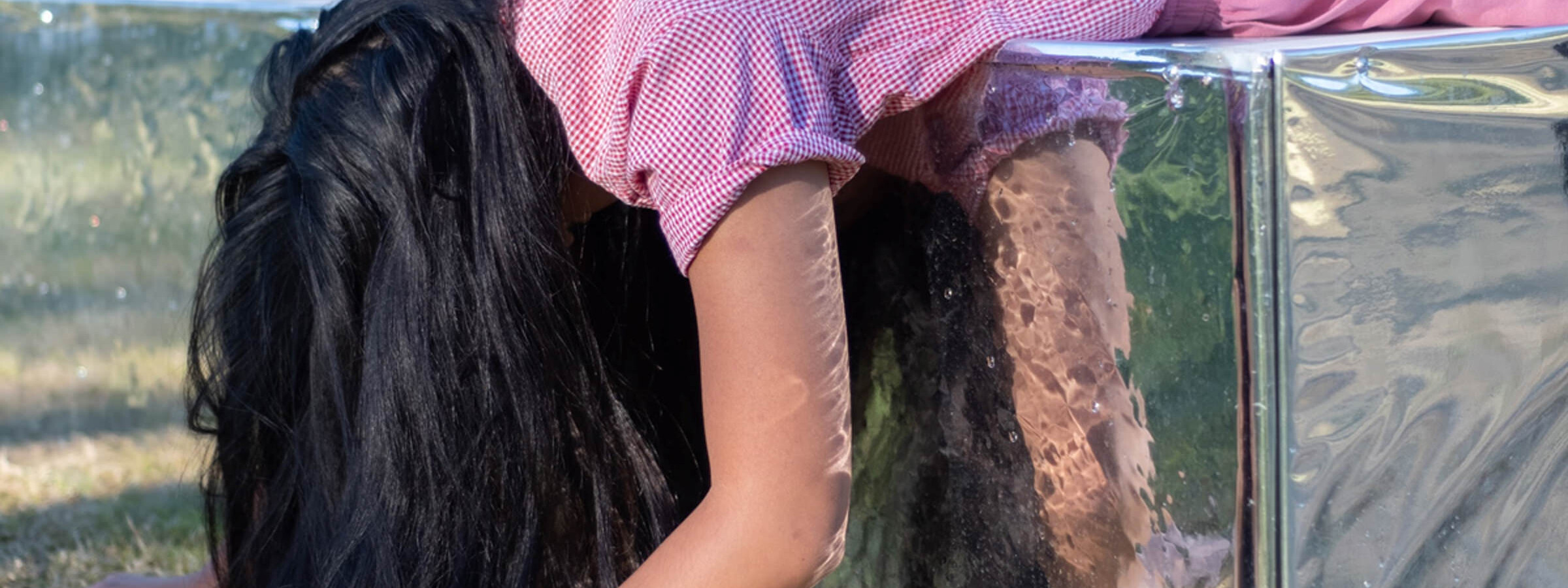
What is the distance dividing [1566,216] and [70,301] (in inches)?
73.6

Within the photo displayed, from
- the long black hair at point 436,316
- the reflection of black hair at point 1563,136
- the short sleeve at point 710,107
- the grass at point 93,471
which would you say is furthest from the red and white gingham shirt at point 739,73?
the grass at point 93,471

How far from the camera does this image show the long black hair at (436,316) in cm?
92

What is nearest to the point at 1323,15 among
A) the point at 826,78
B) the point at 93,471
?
the point at 826,78

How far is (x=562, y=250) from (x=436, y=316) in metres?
0.10

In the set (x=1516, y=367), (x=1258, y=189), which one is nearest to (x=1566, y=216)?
(x=1516, y=367)

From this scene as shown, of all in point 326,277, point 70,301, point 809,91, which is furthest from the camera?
point 70,301

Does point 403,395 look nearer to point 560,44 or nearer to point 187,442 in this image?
point 560,44

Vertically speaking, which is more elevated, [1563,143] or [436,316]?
[1563,143]

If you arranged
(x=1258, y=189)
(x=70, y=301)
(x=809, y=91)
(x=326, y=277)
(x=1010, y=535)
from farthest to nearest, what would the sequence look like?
(x=70, y=301) → (x=326, y=277) → (x=1010, y=535) → (x=809, y=91) → (x=1258, y=189)

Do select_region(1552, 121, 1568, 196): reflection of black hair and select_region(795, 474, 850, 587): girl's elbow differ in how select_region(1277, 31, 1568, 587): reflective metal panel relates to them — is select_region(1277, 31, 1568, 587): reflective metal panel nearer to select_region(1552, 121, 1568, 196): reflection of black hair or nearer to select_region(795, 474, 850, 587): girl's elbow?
select_region(1552, 121, 1568, 196): reflection of black hair

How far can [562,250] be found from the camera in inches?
37.1

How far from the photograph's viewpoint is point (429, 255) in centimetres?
93

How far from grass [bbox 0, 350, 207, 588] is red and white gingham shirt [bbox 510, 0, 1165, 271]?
1341 millimetres

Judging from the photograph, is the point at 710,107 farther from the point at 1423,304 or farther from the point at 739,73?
the point at 1423,304
